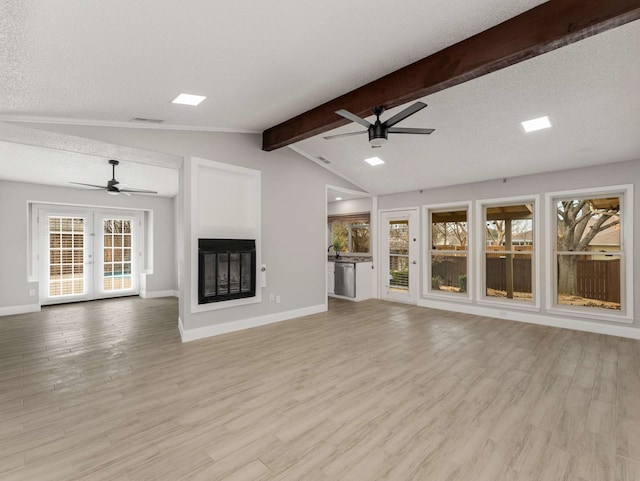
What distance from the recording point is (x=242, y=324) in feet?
16.0

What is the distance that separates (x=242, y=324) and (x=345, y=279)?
322cm

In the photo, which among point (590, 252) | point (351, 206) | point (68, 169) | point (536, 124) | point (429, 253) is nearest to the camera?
point (536, 124)

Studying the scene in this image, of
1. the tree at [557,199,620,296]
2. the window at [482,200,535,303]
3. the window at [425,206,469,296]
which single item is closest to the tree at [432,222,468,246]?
the window at [425,206,469,296]

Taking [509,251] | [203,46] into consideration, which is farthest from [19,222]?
[509,251]

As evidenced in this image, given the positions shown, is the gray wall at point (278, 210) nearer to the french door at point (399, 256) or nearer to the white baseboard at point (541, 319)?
the french door at point (399, 256)

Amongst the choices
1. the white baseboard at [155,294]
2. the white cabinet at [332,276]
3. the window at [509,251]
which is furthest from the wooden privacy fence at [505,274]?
the white baseboard at [155,294]

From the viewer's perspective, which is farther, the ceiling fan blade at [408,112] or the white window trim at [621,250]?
the white window trim at [621,250]

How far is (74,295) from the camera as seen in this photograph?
7137mm

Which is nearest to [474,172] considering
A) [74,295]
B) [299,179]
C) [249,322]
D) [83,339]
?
[299,179]

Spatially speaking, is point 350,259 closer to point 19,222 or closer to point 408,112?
point 408,112

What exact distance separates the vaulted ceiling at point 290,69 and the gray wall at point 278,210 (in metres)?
0.21

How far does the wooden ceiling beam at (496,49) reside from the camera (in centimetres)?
204

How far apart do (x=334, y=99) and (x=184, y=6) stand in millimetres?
2097

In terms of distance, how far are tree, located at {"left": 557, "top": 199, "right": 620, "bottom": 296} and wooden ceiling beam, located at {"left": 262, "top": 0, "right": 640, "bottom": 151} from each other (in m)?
3.95
